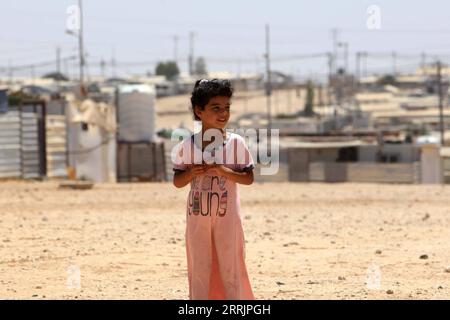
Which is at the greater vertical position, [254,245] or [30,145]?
[30,145]

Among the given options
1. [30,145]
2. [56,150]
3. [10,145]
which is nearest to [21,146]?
[10,145]

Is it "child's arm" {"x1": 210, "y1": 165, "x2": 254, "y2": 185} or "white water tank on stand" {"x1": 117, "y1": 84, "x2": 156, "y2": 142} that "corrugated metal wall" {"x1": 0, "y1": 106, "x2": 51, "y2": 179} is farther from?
"child's arm" {"x1": 210, "y1": 165, "x2": 254, "y2": 185}

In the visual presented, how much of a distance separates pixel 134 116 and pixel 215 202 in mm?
29951

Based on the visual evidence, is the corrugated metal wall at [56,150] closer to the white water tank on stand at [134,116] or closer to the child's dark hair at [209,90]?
the white water tank on stand at [134,116]

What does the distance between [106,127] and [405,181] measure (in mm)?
10266

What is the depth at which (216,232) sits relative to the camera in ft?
22.0

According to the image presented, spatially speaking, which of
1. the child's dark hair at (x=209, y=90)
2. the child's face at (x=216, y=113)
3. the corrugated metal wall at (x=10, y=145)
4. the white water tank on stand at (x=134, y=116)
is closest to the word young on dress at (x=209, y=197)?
the child's face at (x=216, y=113)

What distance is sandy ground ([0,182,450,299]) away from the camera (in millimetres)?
9531

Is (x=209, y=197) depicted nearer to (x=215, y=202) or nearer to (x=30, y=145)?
(x=215, y=202)

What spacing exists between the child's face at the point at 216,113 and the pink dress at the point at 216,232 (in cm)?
10

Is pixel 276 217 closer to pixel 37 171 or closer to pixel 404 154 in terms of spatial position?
pixel 37 171

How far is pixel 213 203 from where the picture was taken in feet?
21.9

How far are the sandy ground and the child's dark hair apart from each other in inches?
102

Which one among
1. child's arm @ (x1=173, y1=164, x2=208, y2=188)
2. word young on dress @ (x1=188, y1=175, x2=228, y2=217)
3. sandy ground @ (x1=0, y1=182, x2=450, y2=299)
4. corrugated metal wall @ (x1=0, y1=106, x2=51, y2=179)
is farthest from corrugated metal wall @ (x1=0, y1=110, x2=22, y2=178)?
word young on dress @ (x1=188, y1=175, x2=228, y2=217)
